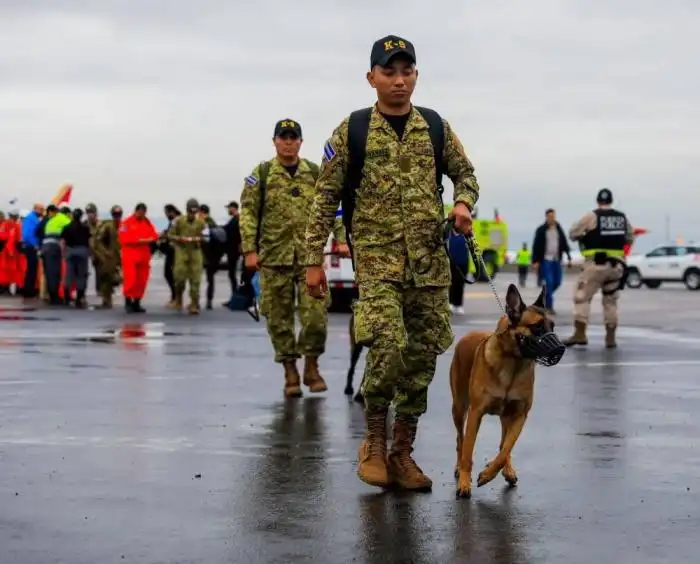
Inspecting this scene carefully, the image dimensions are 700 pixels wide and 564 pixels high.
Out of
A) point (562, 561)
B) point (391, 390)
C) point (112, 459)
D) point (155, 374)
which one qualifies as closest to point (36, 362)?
point (155, 374)

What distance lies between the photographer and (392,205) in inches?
310

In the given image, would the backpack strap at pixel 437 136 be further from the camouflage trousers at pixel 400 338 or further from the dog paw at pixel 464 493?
the dog paw at pixel 464 493

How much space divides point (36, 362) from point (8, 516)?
8.76m

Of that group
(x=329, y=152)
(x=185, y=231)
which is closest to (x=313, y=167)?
(x=329, y=152)

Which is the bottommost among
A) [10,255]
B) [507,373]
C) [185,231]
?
[507,373]

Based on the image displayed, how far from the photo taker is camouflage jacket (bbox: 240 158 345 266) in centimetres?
1227

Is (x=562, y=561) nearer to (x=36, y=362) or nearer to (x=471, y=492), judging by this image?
(x=471, y=492)

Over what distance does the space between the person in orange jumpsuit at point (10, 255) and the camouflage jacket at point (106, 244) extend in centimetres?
578

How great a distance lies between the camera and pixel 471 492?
25.1 ft

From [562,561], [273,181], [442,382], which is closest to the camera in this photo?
[562,561]

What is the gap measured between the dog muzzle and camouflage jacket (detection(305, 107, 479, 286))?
2.29ft

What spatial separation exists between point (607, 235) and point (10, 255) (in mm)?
20568

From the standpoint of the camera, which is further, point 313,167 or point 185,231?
point 185,231

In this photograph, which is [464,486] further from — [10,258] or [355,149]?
[10,258]
